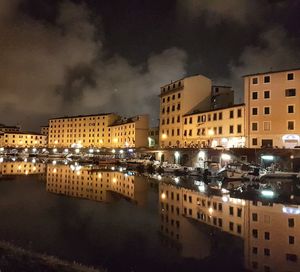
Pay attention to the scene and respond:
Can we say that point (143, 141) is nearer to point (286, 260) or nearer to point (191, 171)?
point (191, 171)

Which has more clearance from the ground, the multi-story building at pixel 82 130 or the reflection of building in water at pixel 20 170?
the multi-story building at pixel 82 130

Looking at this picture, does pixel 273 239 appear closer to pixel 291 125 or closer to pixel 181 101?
pixel 291 125

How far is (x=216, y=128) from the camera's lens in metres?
64.7

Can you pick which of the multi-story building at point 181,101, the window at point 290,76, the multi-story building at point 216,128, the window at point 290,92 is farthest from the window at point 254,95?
the multi-story building at point 181,101

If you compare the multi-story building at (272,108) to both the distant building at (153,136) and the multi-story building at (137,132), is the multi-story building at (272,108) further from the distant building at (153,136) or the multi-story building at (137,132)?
the multi-story building at (137,132)

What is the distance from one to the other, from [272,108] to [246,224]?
3894cm

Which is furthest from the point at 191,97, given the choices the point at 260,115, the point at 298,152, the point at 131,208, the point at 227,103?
the point at 131,208

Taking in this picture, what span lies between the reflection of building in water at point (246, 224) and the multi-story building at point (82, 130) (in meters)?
117

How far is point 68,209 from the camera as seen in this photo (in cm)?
2567

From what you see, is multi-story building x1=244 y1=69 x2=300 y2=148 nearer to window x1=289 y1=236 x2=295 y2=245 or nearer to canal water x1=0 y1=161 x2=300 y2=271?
canal water x1=0 y1=161 x2=300 y2=271

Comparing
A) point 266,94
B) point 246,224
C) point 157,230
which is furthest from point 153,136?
point 157,230

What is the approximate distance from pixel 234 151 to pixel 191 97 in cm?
2582

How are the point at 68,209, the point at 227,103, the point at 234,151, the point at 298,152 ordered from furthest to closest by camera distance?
the point at 227,103, the point at 234,151, the point at 298,152, the point at 68,209

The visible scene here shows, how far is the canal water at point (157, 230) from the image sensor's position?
14117mm
